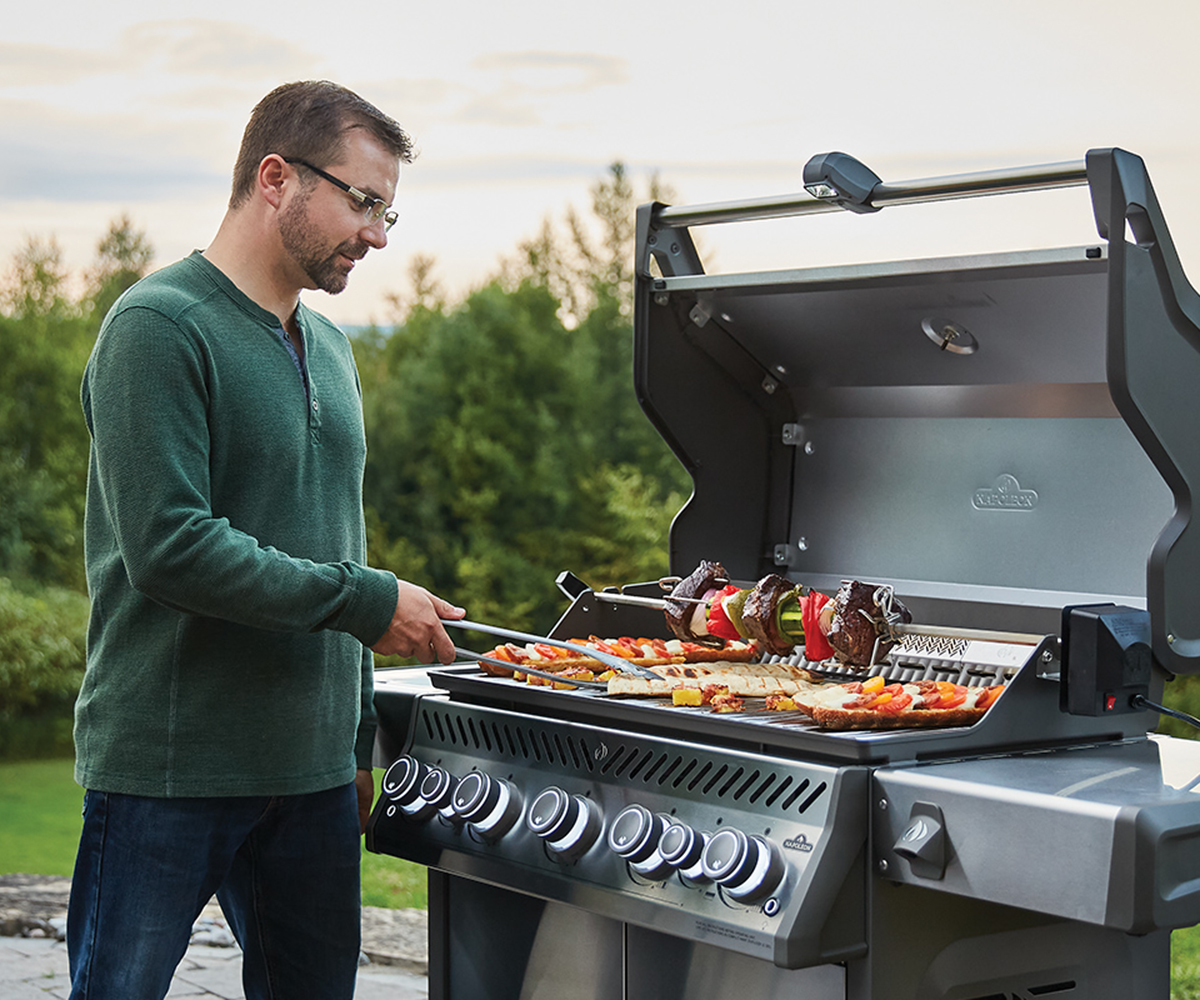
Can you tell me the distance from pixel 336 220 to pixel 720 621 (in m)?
0.95

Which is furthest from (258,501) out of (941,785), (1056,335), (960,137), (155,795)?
(960,137)

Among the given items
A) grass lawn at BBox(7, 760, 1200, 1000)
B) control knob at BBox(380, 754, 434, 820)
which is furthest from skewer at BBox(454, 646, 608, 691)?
grass lawn at BBox(7, 760, 1200, 1000)

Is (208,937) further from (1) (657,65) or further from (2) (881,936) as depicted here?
(1) (657,65)

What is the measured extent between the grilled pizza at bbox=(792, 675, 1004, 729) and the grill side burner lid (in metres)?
0.27

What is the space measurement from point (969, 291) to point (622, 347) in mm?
8368

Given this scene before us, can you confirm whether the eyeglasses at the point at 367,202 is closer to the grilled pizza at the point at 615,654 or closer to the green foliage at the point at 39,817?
the grilled pizza at the point at 615,654

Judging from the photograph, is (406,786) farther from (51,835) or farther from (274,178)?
(51,835)

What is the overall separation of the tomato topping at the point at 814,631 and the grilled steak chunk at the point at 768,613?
0.07 metres

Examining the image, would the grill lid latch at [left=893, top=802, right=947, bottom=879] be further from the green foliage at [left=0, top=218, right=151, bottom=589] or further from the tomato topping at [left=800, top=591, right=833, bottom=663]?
the green foliage at [left=0, top=218, right=151, bottom=589]

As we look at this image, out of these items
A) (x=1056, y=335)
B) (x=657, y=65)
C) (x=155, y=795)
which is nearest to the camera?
(x=155, y=795)

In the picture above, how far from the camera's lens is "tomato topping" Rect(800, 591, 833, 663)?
7.55 feet

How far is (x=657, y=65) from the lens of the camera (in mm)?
7746

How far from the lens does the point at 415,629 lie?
2105 millimetres

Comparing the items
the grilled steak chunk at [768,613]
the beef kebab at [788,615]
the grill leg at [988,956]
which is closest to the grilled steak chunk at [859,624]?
the beef kebab at [788,615]
